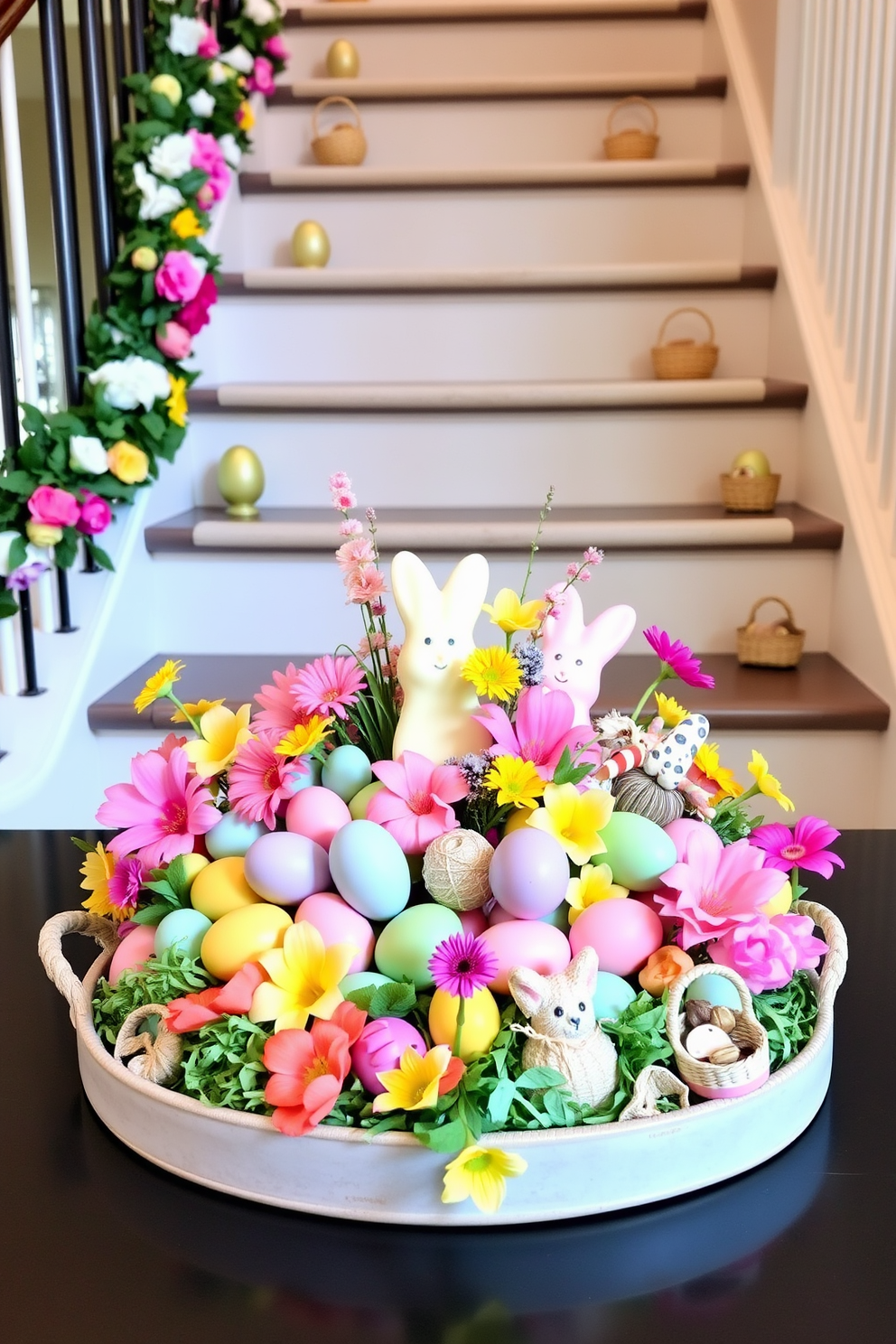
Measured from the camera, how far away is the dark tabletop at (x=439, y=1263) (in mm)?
472

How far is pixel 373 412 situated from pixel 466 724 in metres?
1.62

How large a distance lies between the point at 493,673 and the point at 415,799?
0.26ft

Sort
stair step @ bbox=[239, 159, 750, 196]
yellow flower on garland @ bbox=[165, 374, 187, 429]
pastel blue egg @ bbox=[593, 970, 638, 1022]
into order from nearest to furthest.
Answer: pastel blue egg @ bbox=[593, 970, 638, 1022]
yellow flower on garland @ bbox=[165, 374, 187, 429]
stair step @ bbox=[239, 159, 750, 196]

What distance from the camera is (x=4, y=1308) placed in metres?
0.48

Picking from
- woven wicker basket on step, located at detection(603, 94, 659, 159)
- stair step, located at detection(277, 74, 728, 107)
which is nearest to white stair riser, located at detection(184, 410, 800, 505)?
woven wicker basket on step, located at detection(603, 94, 659, 159)

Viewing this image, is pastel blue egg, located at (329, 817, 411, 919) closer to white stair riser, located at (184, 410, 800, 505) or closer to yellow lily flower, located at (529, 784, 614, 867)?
yellow lily flower, located at (529, 784, 614, 867)

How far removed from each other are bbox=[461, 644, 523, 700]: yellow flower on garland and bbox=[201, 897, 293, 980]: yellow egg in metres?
0.16

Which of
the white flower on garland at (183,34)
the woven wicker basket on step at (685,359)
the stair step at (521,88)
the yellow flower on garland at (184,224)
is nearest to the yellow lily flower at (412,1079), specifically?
the yellow flower on garland at (184,224)

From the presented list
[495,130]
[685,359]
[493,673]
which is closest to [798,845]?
[493,673]

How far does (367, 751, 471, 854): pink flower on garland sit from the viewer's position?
62 cm

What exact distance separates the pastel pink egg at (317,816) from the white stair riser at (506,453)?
5.41 ft

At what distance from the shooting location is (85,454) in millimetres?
1766

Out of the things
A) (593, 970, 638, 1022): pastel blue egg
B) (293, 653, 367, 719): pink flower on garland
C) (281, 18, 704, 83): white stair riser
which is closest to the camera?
(593, 970, 638, 1022): pastel blue egg

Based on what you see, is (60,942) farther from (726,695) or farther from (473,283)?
(473,283)
